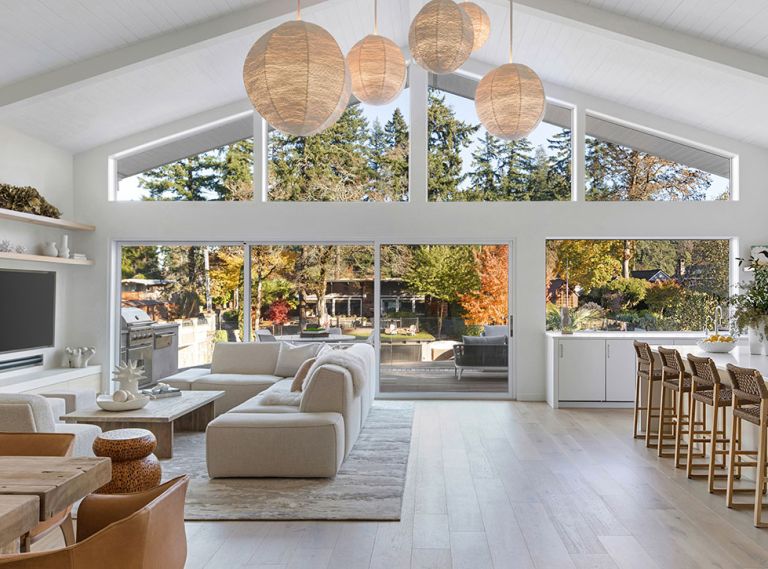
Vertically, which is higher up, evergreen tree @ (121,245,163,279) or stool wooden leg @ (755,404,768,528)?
evergreen tree @ (121,245,163,279)

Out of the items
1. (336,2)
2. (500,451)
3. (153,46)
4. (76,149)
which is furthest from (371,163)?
(500,451)

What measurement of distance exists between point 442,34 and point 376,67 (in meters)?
0.54

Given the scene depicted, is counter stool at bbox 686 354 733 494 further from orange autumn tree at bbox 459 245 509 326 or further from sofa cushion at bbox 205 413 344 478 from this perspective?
orange autumn tree at bbox 459 245 509 326

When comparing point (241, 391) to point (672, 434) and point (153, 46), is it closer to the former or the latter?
point (153, 46)

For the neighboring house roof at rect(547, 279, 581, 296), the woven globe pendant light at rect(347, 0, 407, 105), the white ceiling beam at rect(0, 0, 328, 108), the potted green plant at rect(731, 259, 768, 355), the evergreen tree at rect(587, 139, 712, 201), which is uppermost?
the white ceiling beam at rect(0, 0, 328, 108)

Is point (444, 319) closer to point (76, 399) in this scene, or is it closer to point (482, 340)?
point (482, 340)

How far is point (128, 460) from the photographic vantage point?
4098 mm

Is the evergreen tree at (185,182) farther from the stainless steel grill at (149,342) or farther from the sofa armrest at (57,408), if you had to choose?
the sofa armrest at (57,408)

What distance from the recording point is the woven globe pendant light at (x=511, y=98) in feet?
11.8

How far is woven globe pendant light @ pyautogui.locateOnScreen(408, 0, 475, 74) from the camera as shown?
135 inches

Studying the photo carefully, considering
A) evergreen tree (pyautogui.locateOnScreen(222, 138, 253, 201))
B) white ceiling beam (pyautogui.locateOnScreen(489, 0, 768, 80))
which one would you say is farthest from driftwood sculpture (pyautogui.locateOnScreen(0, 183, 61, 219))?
white ceiling beam (pyautogui.locateOnScreen(489, 0, 768, 80))

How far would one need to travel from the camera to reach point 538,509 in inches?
170

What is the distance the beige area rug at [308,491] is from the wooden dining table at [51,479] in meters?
1.87

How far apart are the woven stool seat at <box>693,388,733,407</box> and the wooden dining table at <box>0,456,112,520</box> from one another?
414cm
